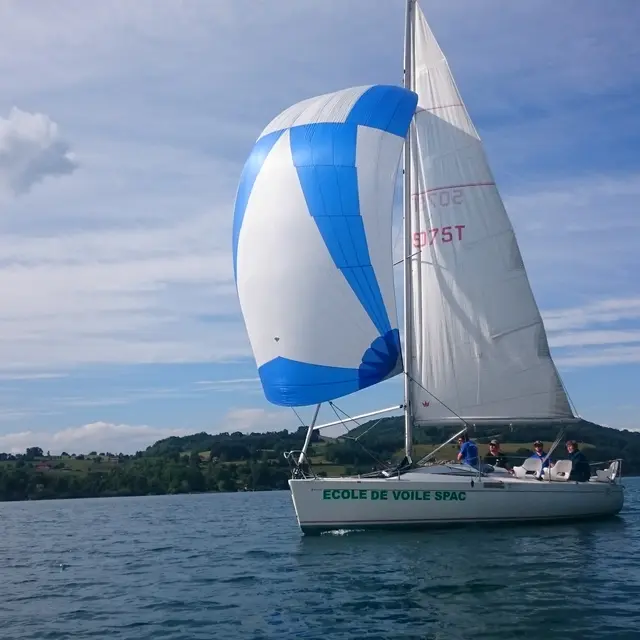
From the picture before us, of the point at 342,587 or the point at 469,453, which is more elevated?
the point at 469,453

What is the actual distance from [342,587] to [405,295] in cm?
859

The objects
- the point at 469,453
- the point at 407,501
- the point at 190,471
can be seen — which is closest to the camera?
the point at 407,501

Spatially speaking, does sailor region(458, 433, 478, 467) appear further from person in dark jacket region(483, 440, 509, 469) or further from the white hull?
person in dark jacket region(483, 440, 509, 469)

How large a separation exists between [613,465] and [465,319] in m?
5.16

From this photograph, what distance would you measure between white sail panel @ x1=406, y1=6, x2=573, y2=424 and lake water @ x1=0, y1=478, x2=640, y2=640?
2957 millimetres

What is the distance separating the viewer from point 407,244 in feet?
63.7

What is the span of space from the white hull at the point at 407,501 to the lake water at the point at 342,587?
0.37m

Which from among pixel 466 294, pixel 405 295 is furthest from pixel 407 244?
pixel 466 294

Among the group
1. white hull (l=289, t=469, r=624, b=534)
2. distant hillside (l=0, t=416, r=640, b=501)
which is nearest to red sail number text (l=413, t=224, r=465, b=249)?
white hull (l=289, t=469, r=624, b=534)

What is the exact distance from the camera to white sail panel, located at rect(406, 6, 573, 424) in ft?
62.0

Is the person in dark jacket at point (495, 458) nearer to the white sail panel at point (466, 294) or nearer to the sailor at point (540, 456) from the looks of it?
the sailor at point (540, 456)

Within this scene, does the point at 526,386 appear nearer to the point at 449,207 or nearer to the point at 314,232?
the point at 449,207

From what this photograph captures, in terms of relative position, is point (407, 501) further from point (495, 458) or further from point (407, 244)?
point (407, 244)

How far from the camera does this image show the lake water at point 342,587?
31.2 ft
